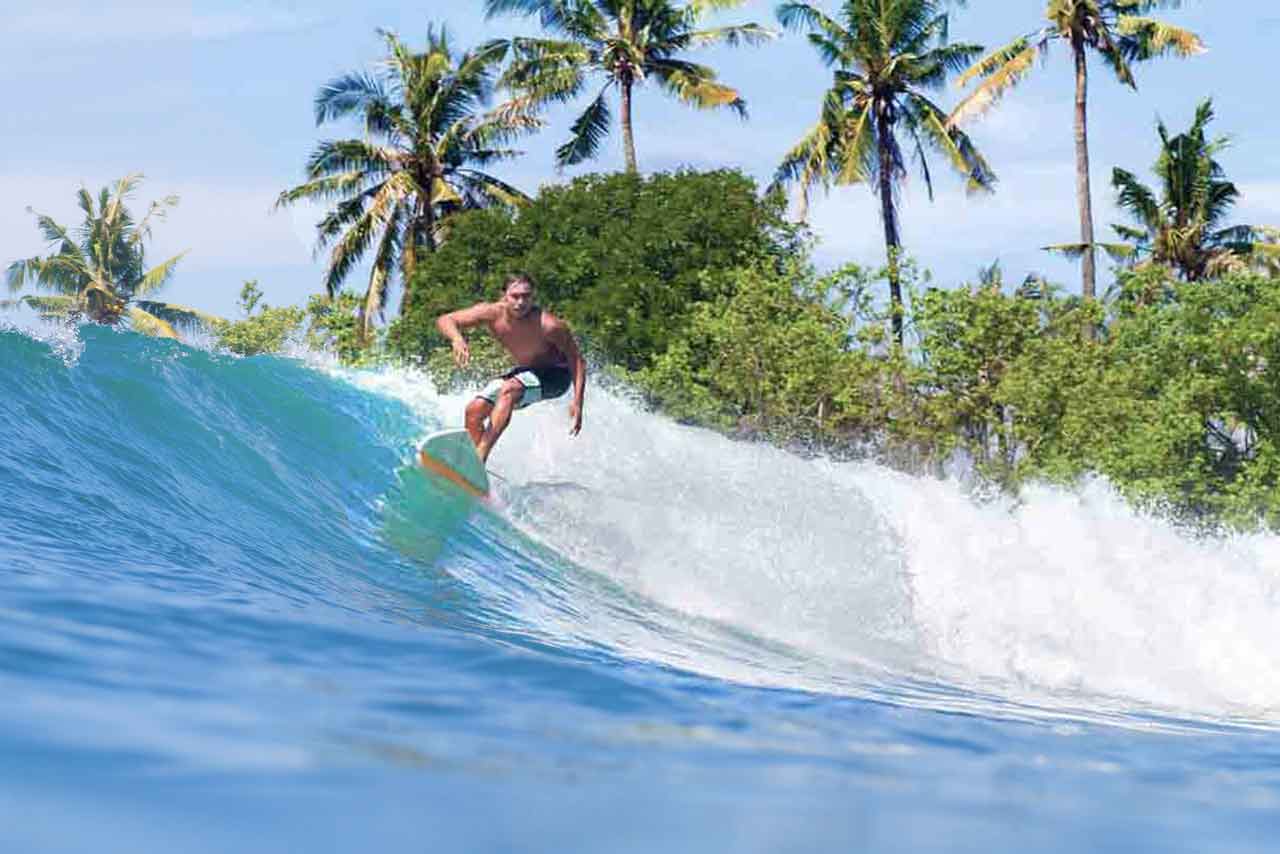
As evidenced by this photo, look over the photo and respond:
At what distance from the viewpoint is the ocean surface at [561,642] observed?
2781 millimetres

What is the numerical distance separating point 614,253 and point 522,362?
19045mm

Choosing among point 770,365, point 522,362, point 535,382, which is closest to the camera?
point 535,382

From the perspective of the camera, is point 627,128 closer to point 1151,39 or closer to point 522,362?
point 1151,39

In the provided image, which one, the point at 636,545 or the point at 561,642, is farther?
the point at 636,545

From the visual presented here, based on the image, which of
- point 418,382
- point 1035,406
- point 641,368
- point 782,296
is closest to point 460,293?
point 641,368

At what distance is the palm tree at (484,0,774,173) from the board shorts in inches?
919

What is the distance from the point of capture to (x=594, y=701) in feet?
13.1

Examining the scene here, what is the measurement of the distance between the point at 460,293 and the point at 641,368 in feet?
16.1

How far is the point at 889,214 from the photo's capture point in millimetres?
30281

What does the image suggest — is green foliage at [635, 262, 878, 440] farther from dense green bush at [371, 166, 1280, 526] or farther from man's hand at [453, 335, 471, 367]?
man's hand at [453, 335, 471, 367]

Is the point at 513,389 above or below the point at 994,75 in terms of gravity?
below

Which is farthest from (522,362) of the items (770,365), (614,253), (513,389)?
(614,253)

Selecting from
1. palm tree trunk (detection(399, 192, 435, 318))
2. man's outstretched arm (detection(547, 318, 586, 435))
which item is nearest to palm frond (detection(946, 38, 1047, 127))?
palm tree trunk (detection(399, 192, 435, 318))

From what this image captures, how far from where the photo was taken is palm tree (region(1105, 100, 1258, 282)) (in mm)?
32531
